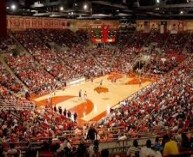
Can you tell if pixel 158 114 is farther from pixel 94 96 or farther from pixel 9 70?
pixel 9 70

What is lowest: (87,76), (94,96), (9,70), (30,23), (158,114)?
(94,96)

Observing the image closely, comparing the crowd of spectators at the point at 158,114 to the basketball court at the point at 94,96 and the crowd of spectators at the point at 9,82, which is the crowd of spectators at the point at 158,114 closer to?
the basketball court at the point at 94,96

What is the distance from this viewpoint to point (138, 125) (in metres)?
16.0

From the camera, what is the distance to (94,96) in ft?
101

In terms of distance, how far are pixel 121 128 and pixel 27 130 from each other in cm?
458

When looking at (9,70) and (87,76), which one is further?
(87,76)

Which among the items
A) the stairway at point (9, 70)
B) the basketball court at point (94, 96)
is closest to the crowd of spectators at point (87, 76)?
the stairway at point (9, 70)

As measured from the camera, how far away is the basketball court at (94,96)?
85.4 ft

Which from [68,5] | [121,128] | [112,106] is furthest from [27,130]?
[68,5]

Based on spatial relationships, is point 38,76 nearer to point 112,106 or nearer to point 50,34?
point 112,106

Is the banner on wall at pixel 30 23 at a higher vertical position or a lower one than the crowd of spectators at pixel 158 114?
higher

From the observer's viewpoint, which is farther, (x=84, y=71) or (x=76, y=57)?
(x=76, y=57)

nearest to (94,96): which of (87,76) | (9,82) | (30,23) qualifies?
(9,82)

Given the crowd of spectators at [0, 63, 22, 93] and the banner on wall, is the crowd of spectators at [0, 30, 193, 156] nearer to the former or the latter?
the crowd of spectators at [0, 63, 22, 93]
